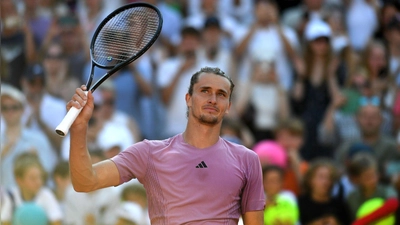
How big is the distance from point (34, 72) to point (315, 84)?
3.40m

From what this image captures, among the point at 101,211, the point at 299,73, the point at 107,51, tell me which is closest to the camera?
the point at 107,51

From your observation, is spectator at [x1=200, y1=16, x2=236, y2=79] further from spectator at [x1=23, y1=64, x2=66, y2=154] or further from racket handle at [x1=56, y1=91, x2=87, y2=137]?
racket handle at [x1=56, y1=91, x2=87, y2=137]

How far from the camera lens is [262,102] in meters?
10.3

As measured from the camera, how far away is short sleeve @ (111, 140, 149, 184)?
4.63 m

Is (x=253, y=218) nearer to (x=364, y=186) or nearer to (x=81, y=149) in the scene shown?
(x=81, y=149)

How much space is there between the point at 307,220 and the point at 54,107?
10.8ft

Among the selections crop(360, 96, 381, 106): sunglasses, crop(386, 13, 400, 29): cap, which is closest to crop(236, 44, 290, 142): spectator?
crop(360, 96, 381, 106): sunglasses

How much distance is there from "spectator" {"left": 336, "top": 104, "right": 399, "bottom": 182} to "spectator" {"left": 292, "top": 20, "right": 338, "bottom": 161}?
0.46m

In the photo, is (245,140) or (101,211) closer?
(101,211)

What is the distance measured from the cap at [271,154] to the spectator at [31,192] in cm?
227

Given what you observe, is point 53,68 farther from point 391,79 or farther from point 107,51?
point 107,51

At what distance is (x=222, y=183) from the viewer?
4.64 metres

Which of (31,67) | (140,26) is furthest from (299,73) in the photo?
(140,26)

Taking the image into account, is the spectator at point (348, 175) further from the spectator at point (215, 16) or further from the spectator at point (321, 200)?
the spectator at point (215, 16)
